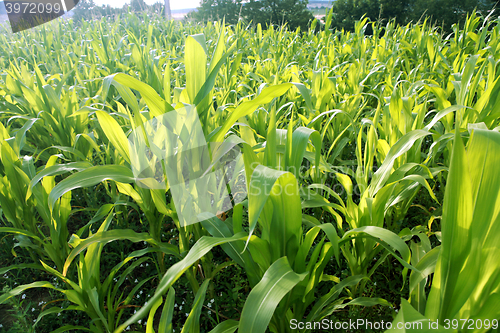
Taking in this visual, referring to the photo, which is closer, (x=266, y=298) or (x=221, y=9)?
(x=266, y=298)

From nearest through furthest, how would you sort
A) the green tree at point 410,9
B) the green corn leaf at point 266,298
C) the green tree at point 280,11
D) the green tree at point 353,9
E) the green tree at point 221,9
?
the green corn leaf at point 266,298 → the green tree at point 410,9 → the green tree at point 353,9 → the green tree at point 280,11 → the green tree at point 221,9

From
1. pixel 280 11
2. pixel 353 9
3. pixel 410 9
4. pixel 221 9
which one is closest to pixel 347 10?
pixel 353 9

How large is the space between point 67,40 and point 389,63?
15.8 ft

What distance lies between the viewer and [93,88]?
1.98 m

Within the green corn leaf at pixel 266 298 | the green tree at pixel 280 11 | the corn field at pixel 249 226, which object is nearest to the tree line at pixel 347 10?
the green tree at pixel 280 11

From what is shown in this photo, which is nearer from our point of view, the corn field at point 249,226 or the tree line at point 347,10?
the corn field at point 249,226

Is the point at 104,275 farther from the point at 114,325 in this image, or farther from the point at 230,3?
the point at 230,3

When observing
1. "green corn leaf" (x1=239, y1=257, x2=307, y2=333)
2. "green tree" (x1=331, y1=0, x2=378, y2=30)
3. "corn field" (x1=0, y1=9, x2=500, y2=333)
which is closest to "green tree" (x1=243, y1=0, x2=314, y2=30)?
"green tree" (x1=331, y1=0, x2=378, y2=30)

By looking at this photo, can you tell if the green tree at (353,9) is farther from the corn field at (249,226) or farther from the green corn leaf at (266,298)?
the green corn leaf at (266,298)

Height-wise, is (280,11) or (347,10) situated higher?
(280,11)

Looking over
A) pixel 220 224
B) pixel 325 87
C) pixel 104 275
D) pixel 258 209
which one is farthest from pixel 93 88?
pixel 258 209

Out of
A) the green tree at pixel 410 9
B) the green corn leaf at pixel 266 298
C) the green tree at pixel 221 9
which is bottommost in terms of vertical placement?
the green corn leaf at pixel 266 298

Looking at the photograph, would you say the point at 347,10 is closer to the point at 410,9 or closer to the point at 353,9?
the point at 353,9

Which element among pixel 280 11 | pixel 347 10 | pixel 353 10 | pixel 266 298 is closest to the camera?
pixel 266 298
